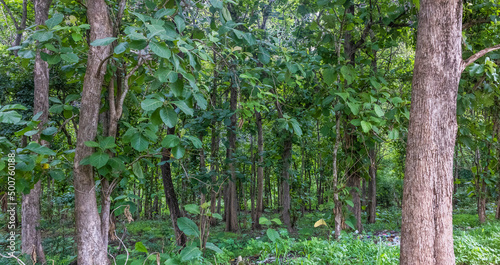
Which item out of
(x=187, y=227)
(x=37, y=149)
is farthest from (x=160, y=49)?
(x=187, y=227)

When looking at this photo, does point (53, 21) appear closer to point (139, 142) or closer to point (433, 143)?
point (139, 142)

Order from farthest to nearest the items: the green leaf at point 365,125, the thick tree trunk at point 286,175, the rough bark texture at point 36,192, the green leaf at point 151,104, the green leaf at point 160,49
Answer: the thick tree trunk at point 286,175 → the rough bark texture at point 36,192 → the green leaf at point 365,125 → the green leaf at point 151,104 → the green leaf at point 160,49

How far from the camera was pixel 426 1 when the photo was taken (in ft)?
8.16

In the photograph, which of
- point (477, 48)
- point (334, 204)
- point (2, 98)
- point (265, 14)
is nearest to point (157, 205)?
point (2, 98)

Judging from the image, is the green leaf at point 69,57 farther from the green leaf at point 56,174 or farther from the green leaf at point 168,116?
the green leaf at point 56,174

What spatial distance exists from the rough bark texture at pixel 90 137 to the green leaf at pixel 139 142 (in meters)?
0.34

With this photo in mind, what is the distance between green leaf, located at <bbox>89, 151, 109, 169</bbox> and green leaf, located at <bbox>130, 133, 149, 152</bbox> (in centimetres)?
21

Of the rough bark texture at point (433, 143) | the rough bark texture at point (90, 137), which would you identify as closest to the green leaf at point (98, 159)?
the rough bark texture at point (90, 137)

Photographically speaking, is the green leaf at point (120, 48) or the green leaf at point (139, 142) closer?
the green leaf at point (120, 48)

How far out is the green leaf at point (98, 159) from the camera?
2013mm

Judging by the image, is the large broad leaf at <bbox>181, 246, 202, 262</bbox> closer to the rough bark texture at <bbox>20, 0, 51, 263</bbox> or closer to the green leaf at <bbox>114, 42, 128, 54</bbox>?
the green leaf at <bbox>114, 42, 128, 54</bbox>

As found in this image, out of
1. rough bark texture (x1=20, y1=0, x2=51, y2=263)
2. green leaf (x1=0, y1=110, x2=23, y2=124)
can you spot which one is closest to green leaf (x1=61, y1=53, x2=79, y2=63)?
green leaf (x1=0, y1=110, x2=23, y2=124)

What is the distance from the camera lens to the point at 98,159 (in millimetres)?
2029

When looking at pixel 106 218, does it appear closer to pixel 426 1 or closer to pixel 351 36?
pixel 426 1
